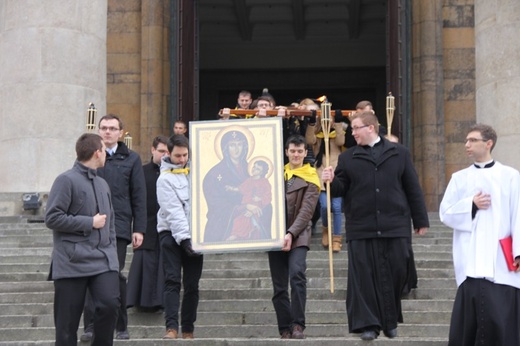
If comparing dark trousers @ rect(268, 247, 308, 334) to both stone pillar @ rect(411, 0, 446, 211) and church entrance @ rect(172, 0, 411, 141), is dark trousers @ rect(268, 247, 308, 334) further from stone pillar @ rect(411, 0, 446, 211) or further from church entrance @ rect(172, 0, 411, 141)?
church entrance @ rect(172, 0, 411, 141)

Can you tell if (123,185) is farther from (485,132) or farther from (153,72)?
(153,72)

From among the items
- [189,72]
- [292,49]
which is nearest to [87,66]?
[189,72]

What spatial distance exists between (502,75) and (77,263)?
8.45m

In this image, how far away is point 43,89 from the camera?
47.9ft

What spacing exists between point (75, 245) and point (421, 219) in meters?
2.70

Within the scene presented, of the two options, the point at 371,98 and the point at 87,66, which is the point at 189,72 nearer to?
the point at 87,66

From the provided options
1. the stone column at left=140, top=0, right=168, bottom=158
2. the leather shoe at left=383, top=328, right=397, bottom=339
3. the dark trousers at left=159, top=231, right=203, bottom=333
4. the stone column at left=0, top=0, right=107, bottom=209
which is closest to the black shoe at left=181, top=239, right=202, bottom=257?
the dark trousers at left=159, top=231, right=203, bottom=333

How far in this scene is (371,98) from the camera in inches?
1081

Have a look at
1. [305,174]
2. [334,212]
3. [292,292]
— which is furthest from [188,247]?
[334,212]

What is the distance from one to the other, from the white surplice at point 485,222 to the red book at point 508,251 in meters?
0.03

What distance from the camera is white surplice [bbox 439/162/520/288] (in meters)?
8.32

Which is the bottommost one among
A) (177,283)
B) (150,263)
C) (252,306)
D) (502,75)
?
(252,306)

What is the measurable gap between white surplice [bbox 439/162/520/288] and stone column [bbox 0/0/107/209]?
23.4 feet

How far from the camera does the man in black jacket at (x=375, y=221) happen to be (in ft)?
29.0
